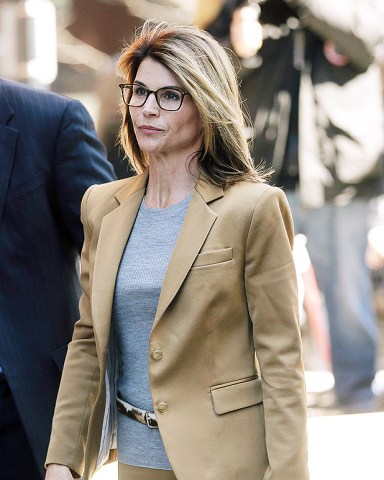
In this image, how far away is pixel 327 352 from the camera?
211 inches

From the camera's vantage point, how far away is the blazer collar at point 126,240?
2.20 metres

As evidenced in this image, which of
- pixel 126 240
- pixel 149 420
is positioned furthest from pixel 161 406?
pixel 126 240

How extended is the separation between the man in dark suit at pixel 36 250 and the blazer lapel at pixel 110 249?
395mm

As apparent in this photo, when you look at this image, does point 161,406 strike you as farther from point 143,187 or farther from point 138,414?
point 143,187

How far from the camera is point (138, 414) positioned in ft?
7.45

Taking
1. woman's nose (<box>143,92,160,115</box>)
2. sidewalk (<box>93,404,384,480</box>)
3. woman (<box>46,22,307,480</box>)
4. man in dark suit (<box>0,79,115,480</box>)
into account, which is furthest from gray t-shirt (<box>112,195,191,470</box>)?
sidewalk (<box>93,404,384,480</box>)

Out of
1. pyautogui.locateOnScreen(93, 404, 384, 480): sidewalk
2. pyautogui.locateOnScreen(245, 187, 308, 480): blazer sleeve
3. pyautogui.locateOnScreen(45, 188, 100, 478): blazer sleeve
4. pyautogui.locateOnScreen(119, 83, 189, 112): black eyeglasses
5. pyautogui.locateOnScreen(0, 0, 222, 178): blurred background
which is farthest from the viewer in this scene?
pyautogui.locateOnScreen(0, 0, 222, 178): blurred background

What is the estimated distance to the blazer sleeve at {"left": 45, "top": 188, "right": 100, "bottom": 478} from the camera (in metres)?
2.41

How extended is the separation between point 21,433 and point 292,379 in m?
0.92

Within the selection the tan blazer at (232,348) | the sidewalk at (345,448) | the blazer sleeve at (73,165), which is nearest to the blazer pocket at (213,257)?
the tan blazer at (232,348)

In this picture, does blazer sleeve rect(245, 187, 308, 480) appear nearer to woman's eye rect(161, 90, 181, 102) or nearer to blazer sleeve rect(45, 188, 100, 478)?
woman's eye rect(161, 90, 181, 102)

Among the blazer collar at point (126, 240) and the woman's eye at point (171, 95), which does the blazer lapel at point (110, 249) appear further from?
the woman's eye at point (171, 95)

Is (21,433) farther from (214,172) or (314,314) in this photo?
(314,314)

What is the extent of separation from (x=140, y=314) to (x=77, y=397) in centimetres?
31
